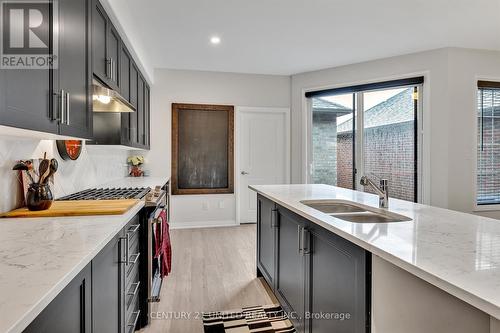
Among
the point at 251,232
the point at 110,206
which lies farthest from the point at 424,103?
the point at 110,206

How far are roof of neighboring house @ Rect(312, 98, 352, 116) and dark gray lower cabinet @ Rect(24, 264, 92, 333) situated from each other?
15.3 ft

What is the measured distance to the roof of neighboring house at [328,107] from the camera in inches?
196

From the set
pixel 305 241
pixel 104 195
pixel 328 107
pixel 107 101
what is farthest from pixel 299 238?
pixel 328 107

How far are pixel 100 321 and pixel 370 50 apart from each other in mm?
4390

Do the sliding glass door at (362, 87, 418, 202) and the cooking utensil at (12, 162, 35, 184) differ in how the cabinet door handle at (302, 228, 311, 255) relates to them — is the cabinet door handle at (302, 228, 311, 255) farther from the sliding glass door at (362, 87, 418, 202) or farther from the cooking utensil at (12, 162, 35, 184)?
the sliding glass door at (362, 87, 418, 202)

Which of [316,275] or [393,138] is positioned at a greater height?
[393,138]

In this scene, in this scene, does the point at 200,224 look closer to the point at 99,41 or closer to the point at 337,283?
the point at 99,41

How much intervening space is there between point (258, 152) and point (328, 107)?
1.48m

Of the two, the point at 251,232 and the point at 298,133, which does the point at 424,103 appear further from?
the point at 251,232

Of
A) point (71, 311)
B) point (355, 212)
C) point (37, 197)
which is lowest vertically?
point (71, 311)

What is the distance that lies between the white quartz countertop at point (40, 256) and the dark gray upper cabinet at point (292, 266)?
105 centimetres

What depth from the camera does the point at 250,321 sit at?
86.0 inches

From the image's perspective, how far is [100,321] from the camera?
1.24 metres

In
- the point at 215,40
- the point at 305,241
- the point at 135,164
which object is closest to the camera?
the point at 305,241
